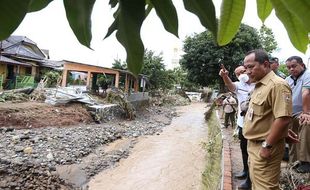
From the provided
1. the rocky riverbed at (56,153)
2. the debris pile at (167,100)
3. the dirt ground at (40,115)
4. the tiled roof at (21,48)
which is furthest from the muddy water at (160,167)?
the debris pile at (167,100)

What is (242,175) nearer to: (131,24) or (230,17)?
(230,17)

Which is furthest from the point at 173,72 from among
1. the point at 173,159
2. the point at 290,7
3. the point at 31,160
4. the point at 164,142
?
the point at 290,7

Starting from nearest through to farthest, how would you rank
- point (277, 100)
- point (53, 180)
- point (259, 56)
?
1. point (277, 100)
2. point (259, 56)
3. point (53, 180)

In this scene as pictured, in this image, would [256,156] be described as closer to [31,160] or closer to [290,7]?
[290,7]

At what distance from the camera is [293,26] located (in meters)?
0.48

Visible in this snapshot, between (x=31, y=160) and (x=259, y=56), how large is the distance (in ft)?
21.3

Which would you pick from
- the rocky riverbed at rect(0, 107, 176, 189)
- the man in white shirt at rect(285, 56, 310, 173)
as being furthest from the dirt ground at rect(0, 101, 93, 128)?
the man in white shirt at rect(285, 56, 310, 173)

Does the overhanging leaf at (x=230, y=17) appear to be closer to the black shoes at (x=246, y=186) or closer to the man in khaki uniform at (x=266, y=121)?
the man in khaki uniform at (x=266, y=121)

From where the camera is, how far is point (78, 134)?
10336mm

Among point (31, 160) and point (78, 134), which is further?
point (78, 134)

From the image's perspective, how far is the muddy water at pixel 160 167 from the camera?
23.0 feet

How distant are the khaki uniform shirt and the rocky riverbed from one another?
472 centimetres

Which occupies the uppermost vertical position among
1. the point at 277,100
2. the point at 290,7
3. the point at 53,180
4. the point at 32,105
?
the point at 290,7

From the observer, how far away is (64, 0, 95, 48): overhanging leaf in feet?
1.25
